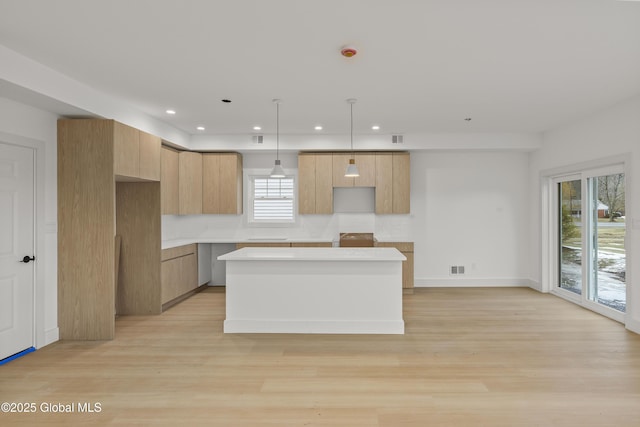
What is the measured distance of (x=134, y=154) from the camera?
3.97 m

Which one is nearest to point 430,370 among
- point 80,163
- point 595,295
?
point 595,295

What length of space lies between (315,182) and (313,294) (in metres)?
2.47

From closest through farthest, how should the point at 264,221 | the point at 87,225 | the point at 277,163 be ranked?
the point at 87,225
the point at 277,163
the point at 264,221

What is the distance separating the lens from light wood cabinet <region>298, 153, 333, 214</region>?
5781mm

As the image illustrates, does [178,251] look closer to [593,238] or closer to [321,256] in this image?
[321,256]

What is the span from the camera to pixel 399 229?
6125 millimetres

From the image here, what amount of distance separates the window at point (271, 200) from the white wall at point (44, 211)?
10.0 feet

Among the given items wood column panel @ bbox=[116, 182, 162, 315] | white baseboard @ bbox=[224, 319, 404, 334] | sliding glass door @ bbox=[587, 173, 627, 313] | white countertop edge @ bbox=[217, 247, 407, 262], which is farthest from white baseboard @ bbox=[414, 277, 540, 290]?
wood column panel @ bbox=[116, 182, 162, 315]

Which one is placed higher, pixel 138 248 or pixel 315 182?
pixel 315 182

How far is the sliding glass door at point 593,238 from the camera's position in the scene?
14.0 ft

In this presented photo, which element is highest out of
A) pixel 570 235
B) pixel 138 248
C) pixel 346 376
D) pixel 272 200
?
pixel 272 200

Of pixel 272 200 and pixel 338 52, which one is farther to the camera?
pixel 272 200

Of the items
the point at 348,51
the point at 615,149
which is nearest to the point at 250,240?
the point at 348,51

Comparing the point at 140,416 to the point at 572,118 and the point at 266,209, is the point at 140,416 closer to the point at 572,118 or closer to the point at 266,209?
the point at 266,209
